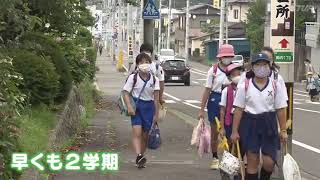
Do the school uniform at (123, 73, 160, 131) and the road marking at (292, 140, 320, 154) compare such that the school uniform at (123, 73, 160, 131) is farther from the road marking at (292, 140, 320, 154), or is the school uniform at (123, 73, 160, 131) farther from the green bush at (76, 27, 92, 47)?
the green bush at (76, 27, 92, 47)

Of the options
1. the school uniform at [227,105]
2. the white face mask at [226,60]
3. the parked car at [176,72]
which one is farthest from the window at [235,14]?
the school uniform at [227,105]

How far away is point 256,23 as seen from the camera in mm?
58281

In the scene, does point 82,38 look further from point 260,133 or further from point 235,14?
point 235,14

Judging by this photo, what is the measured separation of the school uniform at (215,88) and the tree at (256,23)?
45845mm

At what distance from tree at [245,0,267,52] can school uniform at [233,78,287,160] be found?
47864 mm

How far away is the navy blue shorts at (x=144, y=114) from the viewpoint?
915 centimetres

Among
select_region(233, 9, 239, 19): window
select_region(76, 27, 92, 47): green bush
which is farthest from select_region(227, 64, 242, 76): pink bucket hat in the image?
select_region(233, 9, 239, 19): window

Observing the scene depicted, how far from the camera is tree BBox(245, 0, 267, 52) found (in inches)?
2159

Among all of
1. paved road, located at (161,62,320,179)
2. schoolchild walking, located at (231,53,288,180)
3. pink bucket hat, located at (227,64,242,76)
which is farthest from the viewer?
paved road, located at (161,62,320,179)

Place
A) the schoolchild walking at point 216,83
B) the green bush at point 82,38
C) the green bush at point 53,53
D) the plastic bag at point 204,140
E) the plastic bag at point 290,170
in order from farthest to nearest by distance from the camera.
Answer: the green bush at point 82,38
the green bush at point 53,53
the plastic bag at point 204,140
the schoolchild walking at point 216,83
the plastic bag at point 290,170

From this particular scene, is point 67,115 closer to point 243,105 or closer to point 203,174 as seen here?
point 203,174

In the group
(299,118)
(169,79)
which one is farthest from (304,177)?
(169,79)

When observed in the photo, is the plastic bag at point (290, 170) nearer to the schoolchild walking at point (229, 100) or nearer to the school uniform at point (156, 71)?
the schoolchild walking at point (229, 100)

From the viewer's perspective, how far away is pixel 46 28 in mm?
14789
